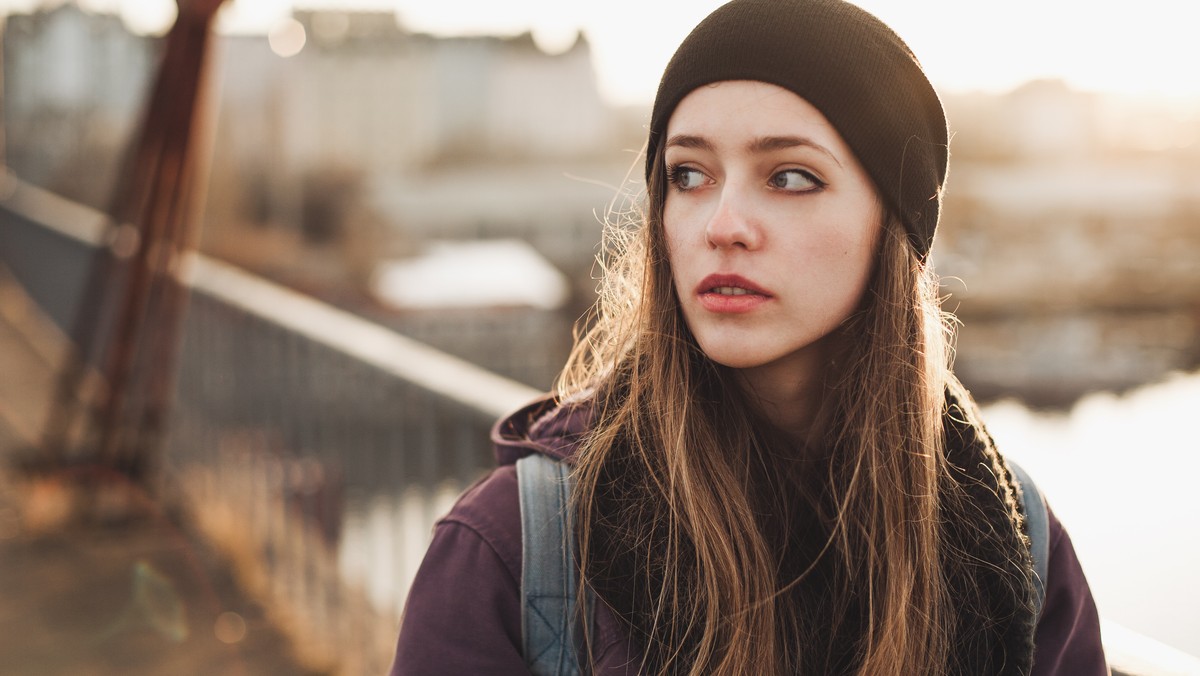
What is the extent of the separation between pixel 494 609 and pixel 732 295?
591 millimetres

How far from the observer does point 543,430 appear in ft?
6.13

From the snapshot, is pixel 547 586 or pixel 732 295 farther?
pixel 732 295

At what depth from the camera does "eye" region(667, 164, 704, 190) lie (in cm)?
184

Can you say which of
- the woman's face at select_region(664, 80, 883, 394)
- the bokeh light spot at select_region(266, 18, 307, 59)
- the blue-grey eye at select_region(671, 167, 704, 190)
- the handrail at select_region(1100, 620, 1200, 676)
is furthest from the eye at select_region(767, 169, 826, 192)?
the bokeh light spot at select_region(266, 18, 307, 59)

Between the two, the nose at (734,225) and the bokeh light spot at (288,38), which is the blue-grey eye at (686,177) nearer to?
the nose at (734,225)

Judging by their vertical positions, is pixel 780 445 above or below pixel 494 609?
above

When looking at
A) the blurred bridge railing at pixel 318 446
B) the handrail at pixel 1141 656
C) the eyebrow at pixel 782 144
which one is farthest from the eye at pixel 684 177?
the blurred bridge railing at pixel 318 446

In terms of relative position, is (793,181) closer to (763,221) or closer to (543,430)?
(763,221)

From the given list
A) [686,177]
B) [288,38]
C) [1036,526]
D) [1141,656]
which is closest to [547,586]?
[686,177]

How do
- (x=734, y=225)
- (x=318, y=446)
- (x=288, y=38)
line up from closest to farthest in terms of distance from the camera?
(x=734, y=225)
(x=318, y=446)
(x=288, y=38)

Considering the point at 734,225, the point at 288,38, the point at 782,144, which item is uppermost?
the point at 288,38

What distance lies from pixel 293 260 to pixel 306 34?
902 inches

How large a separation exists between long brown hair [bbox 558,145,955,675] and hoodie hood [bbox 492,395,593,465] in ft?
0.11

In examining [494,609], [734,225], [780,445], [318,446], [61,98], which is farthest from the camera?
[61,98]
